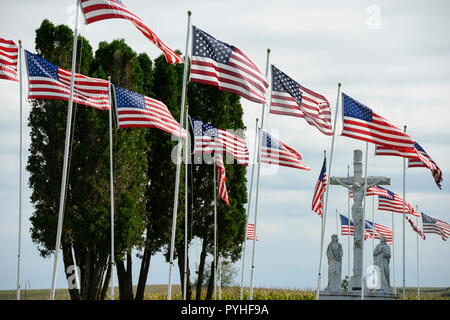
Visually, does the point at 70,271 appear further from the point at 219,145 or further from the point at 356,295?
the point at 356,295

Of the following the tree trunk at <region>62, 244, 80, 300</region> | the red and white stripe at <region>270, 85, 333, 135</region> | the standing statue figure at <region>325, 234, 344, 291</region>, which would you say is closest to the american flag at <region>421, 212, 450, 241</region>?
the standing statue figure at <region>325, 234, 344, 291</region>

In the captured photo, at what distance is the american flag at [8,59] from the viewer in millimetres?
21219

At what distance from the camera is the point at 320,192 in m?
26.4

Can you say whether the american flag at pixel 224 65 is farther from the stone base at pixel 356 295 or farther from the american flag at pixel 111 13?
the stone base at pixel 356 295

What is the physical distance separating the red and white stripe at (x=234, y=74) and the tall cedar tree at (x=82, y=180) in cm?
1290

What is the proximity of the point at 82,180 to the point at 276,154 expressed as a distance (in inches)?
420

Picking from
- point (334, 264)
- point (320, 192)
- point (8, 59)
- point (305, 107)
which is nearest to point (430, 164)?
point (320, 192)

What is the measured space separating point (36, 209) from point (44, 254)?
81.4 inches

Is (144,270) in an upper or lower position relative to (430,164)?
lower

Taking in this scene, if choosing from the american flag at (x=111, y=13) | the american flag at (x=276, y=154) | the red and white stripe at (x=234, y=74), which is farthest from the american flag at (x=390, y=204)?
the american flag at (x=111, y=13)

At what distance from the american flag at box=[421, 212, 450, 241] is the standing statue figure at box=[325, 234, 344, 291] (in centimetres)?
765

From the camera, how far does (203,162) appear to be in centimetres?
3872
